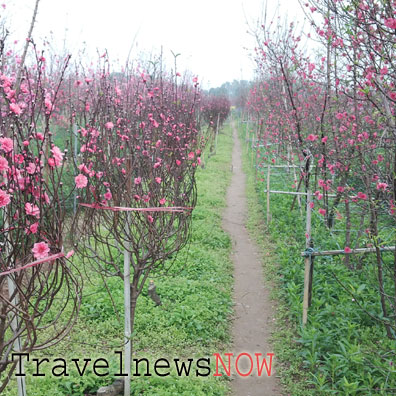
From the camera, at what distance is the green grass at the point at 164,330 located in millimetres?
3736

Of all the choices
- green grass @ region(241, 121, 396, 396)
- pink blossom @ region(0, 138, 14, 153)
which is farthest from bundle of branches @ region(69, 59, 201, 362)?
green grass @ region(241, 121, 396, 396)

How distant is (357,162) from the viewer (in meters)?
4.72

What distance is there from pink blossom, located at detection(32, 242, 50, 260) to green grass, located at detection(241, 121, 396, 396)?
278 centimetres

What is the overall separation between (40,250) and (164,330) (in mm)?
3155

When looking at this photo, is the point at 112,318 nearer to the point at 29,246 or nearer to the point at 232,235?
the point at 29,246

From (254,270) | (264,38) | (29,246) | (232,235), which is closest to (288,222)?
(232,235)

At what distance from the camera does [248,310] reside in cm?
560

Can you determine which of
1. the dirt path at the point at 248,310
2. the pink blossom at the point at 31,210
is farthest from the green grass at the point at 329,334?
the pink blossom at the point at 31,210

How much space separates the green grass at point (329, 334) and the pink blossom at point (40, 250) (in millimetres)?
2782

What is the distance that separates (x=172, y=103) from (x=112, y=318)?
9.54ft

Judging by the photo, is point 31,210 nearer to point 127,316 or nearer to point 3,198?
point 3,198

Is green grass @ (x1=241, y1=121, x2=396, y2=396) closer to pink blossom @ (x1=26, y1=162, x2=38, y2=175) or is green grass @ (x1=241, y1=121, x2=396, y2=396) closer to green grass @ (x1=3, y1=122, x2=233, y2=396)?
green grass @ (x1=3, y1=122, x2=233, y2=396)

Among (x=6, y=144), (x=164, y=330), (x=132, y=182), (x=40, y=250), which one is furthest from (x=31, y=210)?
(x=164, y=330)

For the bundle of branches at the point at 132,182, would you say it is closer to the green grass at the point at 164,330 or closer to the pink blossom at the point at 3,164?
the green grass at the point at 164,330
